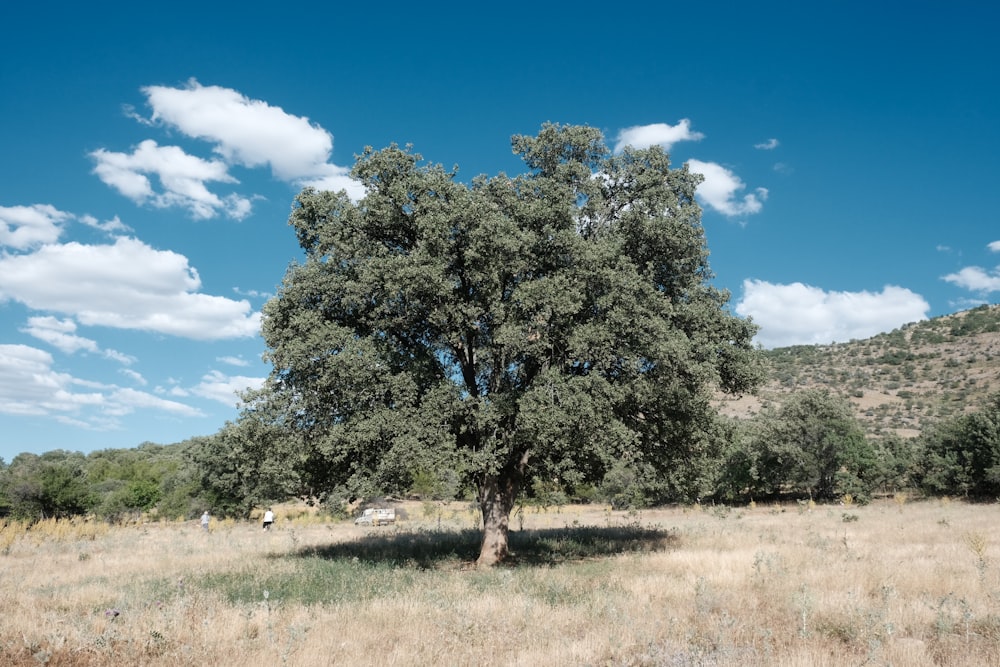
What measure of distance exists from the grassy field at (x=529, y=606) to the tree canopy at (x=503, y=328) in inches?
129

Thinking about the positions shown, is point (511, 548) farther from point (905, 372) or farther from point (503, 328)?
point (905, 372)

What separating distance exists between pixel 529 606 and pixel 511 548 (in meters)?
12.0

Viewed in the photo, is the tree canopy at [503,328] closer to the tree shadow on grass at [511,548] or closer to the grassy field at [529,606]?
the tree shadow on grass at [511,548]

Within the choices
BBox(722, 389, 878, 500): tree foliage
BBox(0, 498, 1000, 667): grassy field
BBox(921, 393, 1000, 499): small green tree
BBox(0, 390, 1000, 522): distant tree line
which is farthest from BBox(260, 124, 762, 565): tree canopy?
BBox(921, 393, 1000, 499): small green tree

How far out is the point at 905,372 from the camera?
104625 mm

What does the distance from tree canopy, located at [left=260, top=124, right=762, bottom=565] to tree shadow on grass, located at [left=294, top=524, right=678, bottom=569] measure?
7.11 ft

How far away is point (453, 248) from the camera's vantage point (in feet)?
59.1

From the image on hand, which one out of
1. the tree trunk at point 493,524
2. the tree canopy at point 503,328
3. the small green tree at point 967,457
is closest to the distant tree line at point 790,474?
the small green tree at point 967,457

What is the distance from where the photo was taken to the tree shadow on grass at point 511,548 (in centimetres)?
2027

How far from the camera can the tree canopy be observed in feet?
55.0

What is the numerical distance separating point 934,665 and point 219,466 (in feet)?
171

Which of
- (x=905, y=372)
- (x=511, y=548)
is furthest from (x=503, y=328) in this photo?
(x=905, y=372)

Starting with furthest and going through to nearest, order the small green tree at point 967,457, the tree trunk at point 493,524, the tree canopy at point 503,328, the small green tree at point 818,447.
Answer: the small green tree at point 818,447 < the small green tree at point 967,457 < the tree trunk at point 493,524 < the tree canopy at point 503,328

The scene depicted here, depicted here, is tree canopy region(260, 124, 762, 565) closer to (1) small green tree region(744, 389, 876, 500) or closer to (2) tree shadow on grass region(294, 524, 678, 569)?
(2) tree shadow on grass region(294, 524, 678, 569)
